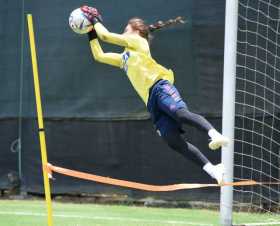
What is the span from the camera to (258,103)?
8.52 metres

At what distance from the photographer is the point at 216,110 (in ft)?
28.8

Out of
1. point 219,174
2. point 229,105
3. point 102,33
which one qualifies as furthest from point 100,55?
point 219,174

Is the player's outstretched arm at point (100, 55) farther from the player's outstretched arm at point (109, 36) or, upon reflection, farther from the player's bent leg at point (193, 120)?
the player's bent leg at point (193, 120)

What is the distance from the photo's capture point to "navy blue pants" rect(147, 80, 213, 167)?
5902 millimetres

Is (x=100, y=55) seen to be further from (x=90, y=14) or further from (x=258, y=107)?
(x=258, y=107)

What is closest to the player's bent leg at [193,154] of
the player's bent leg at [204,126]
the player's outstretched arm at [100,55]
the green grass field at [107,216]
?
the player's bent leg at [204,126]

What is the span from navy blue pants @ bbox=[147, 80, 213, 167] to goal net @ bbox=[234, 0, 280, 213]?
8.27 ft

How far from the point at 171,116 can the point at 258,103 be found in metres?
2.79

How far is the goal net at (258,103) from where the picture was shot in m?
8.42

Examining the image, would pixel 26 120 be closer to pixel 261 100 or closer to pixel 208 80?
pixel 208 80

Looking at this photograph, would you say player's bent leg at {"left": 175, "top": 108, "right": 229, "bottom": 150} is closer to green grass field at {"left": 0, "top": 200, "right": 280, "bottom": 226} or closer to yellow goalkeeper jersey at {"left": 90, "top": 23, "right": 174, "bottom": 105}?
yellow goalkeeper jersey at {"left": 90, "top": 23, "right": 174, "bottom": 105}

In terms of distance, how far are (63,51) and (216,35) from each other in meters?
2.26

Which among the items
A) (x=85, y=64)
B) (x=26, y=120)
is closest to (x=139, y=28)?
(x=85, y=64)

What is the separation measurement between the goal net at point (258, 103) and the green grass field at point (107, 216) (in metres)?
0.31
